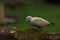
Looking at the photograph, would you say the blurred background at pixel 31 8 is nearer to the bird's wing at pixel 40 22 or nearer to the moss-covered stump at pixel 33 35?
the bird's wing at pixel 40 22

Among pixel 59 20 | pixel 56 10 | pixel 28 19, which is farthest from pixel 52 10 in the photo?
pixel 28 19

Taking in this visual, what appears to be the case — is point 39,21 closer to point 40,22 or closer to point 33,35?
point 40,22

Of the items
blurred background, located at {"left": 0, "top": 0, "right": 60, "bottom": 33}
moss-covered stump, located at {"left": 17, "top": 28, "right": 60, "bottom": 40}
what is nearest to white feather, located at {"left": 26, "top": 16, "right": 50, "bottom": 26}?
moss-covered stump, located at {"left": 17, "top": 28, "right": 60, "bottom": 40}

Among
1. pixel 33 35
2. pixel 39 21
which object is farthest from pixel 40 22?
pixel 33 35

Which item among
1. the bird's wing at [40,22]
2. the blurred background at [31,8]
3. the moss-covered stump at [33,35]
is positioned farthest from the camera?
the blurred background at [31,8]

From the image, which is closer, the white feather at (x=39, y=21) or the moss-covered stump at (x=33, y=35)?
the moss-covered stump at (x=33, y=35)

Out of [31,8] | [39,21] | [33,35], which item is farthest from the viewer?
[31,8]

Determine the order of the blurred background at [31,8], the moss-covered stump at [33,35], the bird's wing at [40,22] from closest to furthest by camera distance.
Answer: the moss-covered stump at [33,35] → the bird's wing at [40,22] → the blurred background at [31,8]

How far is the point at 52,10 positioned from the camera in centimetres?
2562

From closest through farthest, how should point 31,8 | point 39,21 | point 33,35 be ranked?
1. point 33,35
2. point 39,21
3. point 31,8

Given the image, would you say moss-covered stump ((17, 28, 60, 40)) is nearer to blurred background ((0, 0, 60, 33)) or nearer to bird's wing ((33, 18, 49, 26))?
bird's wing ((33, 18, 49, 26))

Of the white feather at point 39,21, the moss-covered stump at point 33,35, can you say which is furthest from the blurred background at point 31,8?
the moss-covered stump at point 33,35

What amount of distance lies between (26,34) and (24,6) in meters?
17.9

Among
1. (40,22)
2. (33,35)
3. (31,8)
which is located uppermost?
(31,8)
